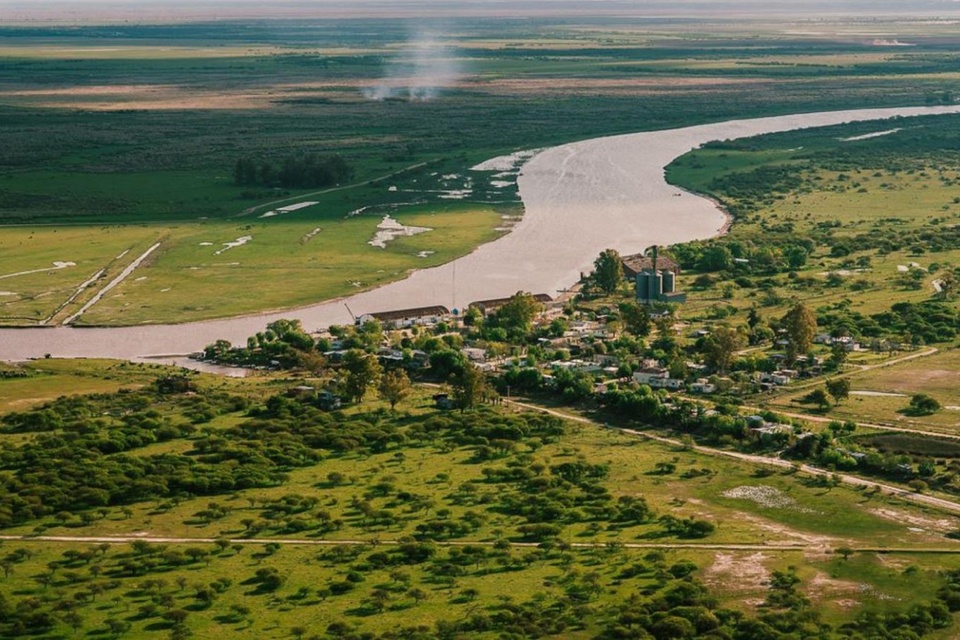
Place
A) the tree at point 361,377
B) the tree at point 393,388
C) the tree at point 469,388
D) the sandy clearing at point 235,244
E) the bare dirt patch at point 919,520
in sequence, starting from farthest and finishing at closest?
the sandy clearing at point 235,244, the tree at point 361,377, the tree at point 393,388, the tree at point 469,388, the bare dirt patch at point 919,520

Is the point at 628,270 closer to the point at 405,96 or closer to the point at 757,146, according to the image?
the point at 757,146

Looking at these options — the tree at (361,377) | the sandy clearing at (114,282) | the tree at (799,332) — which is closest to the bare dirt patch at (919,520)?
the tree at (799,332)

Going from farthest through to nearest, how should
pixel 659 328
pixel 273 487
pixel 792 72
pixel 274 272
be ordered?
pixel 792 72, pixel 274 272, pixel 659 328, pixel 273 487

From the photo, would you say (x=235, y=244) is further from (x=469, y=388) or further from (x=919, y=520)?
(x=919, y=520)

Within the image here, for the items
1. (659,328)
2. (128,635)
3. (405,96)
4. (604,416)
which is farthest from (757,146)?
(128,635)

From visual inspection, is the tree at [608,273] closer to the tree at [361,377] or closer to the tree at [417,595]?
the tree at [361,377]

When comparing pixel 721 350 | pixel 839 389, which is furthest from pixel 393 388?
pixel 839 389

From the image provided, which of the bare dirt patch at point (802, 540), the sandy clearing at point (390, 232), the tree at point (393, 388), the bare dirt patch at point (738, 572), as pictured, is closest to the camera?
the bare dirt patch at point (738, 572)
